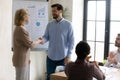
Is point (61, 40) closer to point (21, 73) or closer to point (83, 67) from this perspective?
point (21, 73)

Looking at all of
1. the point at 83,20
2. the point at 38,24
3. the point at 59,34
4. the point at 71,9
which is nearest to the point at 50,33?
the point at 59,34

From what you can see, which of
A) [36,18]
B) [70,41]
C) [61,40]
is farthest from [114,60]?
[36,18]

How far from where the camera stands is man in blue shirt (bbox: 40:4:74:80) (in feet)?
12.9

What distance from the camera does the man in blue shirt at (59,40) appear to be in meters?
3.92

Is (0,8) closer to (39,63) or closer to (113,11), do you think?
(39,63)

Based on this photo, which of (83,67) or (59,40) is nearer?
(83,67)

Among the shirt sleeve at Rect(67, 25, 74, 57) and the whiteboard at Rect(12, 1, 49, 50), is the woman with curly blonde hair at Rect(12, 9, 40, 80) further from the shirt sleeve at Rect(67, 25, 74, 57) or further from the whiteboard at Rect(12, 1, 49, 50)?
the whiteboard at Rect(12, 1, 49, 50)

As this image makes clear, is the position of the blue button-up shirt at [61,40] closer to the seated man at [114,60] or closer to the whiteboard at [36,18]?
the seated man at [114,60]

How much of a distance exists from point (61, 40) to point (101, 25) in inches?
56.9

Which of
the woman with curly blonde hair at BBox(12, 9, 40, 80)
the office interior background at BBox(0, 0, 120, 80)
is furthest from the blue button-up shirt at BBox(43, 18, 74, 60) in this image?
the office interior background at BBox(0, 0, 120, 80)

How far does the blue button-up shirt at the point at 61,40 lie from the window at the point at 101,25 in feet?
4.19

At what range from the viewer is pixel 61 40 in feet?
12.8

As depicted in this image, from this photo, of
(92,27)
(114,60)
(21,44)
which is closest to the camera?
(21,44)

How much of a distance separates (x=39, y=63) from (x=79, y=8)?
4.67 ft
